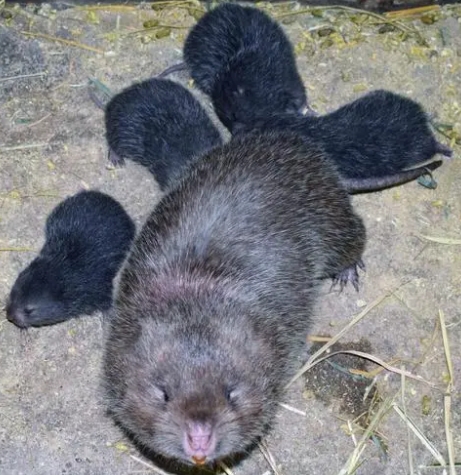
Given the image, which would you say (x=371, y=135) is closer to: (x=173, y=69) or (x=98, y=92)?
(x=173, y=69)

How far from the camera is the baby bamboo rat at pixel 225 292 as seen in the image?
4.68m

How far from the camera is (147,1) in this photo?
7059 mm

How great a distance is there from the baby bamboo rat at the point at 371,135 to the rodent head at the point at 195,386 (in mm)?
1662

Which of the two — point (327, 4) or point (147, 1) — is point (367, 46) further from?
point (147, 1)

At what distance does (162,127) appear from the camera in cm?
625

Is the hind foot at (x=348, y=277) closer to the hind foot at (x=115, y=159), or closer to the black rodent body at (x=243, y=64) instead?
the black rodent body at (x=243, y=64)

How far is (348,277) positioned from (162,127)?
166cm

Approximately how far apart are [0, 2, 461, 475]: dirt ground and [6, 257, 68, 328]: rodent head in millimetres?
283

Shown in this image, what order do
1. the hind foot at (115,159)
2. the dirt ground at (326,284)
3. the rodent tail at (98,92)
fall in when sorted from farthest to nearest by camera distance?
1. the rodent tail at (98,92)
2. the hind foot at (115,159)
3. the dirt ground at (326,284)

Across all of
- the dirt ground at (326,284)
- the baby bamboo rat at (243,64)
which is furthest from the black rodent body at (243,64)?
the dirt ground at (326,284)

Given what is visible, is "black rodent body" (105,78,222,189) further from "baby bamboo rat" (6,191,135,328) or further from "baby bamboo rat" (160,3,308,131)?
"baby bamboo rat" (6,191,135,328)

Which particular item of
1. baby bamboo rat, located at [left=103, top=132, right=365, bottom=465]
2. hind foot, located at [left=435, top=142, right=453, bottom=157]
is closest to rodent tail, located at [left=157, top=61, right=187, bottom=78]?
baby bamboo rat, located at [left=103, top=132, right=365, bottom=465]

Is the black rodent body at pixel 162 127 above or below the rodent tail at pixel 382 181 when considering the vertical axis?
above

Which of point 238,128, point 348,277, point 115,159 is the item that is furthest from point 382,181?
point 115,159
